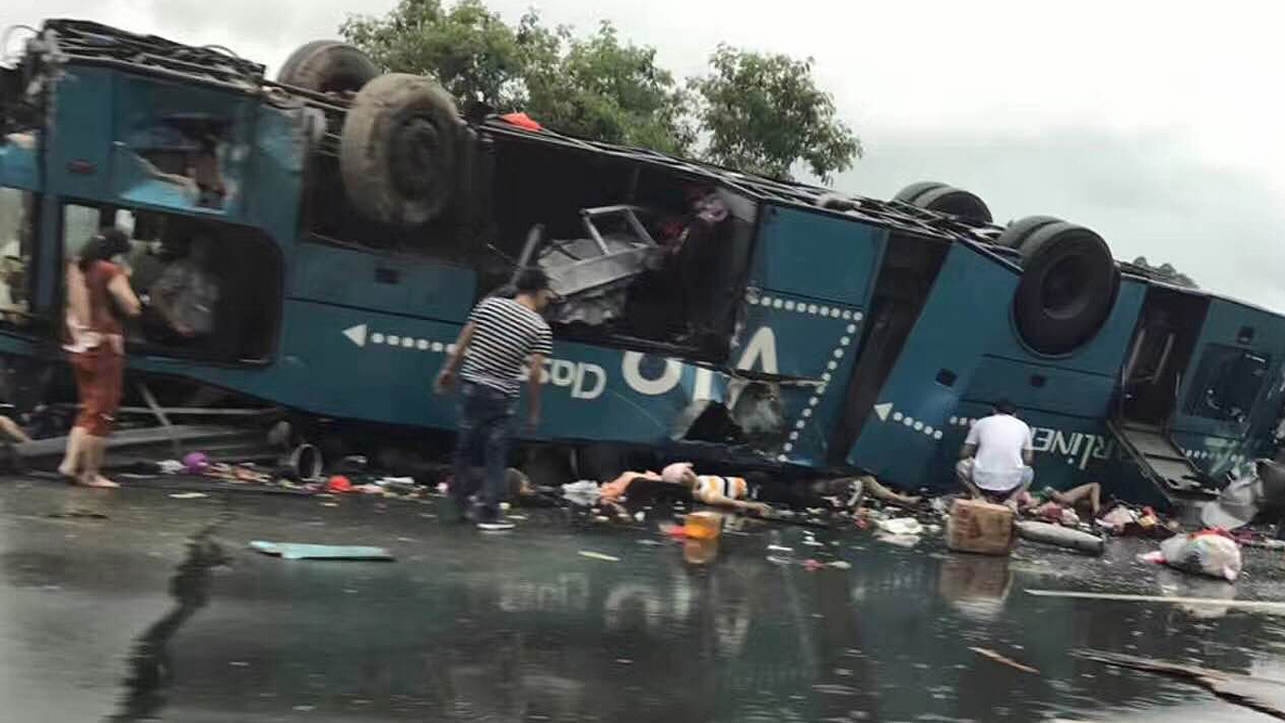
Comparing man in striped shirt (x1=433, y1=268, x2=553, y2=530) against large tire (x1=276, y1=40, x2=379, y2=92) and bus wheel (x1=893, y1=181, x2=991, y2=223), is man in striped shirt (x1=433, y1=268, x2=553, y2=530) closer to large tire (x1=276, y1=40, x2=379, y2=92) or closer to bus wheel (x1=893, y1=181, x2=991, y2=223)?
large tire (x1=276, y1=40, x2=379, y2=92)

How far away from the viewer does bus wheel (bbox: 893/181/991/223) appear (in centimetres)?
1470

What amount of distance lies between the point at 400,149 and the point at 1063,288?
266 inches

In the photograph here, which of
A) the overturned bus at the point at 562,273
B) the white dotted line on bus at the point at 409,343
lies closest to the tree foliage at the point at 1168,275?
the overturned bus at the point at 562,273

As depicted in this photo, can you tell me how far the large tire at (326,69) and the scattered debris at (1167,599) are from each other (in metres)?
6.84

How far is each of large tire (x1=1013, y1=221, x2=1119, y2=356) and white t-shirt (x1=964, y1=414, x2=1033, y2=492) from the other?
3.38 ft

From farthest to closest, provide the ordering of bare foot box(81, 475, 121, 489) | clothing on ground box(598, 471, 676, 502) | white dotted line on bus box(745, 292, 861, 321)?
white dotted line on bus box(745, 292, 861, 321) < clothing on ground box(598, 471, 676, 502) < bare foot box(81, 475, 121, 489)

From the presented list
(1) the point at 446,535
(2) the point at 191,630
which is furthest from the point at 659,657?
(1) the point at 446,535

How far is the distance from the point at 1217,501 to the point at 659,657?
1051cm

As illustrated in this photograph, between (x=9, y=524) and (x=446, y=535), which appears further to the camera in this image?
(x=446, y=535)

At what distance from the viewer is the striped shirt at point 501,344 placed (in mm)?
8211

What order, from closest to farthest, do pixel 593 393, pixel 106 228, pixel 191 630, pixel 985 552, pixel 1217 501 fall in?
pixel 191 630
pixel 106 228
pixel 985 552
pixel 593 393
pixel 1217 501

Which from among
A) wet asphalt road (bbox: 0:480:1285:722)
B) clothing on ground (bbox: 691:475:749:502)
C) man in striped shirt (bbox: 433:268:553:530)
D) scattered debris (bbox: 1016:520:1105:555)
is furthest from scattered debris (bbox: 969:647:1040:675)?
clothing on ground (bbox: 691:475:749:502)

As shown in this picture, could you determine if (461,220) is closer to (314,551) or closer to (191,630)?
(314,551)

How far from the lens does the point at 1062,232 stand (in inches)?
496
